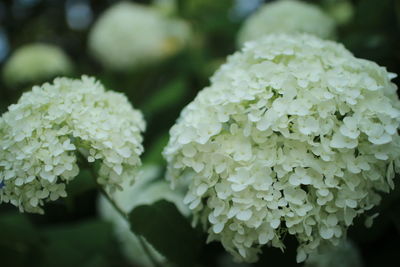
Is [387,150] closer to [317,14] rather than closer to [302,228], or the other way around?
[302,228]

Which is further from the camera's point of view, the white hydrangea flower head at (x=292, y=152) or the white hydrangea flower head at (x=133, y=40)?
the white hydrangea flower head at (x=133, y=40)

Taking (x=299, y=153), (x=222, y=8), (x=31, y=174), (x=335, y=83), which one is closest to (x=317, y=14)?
(x=222, y=8)

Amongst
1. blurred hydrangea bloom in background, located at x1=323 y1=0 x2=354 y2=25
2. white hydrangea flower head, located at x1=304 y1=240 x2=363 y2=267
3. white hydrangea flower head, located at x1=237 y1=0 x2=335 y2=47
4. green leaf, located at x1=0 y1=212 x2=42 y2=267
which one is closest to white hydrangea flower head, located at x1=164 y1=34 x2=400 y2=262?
white hydrangea flower head, located at x1=304 y1=240 x2=363 y2=267

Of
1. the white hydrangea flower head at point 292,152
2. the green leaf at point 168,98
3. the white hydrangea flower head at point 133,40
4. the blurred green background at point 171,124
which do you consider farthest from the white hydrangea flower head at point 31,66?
the white hydrangea flower head at point 292,152

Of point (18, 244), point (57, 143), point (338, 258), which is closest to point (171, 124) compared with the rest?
point (18, 244)

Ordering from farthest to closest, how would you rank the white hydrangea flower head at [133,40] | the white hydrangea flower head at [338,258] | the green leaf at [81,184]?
the white hydrangea flower head at [133,40] → the white hydrangea flower head at [338,258] → the green leaf at [81,184]

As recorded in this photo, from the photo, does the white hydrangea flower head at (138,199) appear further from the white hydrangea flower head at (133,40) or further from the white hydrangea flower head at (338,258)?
the white hydrangea flower head at (133,40)
